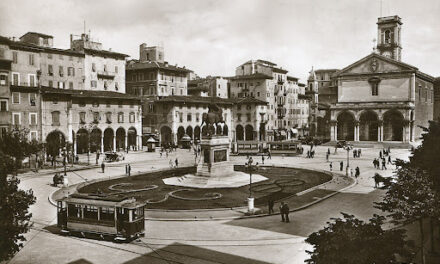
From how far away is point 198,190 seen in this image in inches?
1300

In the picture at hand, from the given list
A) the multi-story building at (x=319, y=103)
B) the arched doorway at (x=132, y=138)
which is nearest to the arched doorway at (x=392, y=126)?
the multi-story building at (x=319, y=103)

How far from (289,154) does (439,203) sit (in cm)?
4815

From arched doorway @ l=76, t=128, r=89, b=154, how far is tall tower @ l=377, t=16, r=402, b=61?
6479 centimetres

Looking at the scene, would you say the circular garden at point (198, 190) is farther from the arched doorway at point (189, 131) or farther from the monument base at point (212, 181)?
the arched doorway at point (189, 131)

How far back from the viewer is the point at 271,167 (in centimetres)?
4744

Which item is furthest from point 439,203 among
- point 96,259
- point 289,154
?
point 289,154

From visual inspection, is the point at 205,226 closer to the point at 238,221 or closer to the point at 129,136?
the point at 238,221

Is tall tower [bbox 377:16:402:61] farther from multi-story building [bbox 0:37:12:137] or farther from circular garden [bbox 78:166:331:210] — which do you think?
multi-story building [bbox 0:37:12:137]

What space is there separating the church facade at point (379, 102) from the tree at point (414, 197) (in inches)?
2544

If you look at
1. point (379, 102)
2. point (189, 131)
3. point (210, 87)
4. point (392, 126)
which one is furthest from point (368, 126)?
point (210, 87)

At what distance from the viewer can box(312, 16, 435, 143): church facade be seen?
251ft

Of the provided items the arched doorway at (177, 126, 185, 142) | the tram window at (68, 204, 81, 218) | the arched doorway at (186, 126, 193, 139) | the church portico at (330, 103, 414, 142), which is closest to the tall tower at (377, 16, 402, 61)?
the church portico at (330, 103, 414, 142)

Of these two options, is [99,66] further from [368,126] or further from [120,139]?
[368,126]

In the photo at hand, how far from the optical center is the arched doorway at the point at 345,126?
8169cm
